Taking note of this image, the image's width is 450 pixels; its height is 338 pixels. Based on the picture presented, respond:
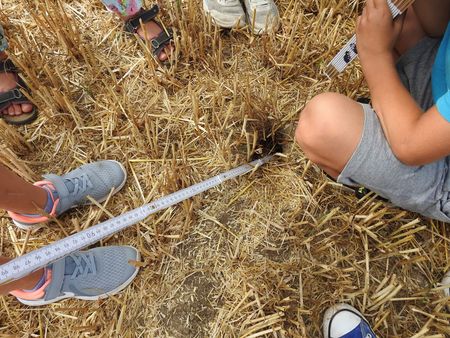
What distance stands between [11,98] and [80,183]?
0.48m

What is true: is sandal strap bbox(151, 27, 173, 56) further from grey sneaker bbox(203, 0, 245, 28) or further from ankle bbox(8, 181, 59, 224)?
ankle bbox(8, 181, 59, 224)

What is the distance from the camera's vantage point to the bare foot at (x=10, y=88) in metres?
1.56

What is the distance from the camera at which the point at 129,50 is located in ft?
5.73

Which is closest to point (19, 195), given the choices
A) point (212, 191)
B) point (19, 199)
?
point (19, 199)

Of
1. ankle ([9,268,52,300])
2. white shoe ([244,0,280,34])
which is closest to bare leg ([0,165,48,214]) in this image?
ankle ([9,268,52,300])

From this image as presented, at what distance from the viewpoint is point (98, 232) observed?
1.29m

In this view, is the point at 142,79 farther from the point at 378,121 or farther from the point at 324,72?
the point at 378,121

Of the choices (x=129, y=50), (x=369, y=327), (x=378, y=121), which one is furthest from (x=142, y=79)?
(x=369, y=327)

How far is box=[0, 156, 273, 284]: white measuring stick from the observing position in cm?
104

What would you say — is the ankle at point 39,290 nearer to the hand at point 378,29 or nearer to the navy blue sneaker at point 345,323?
the navy blue sneaker at point 345,323

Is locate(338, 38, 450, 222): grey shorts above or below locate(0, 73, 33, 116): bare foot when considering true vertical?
below

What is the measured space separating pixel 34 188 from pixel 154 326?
61cm

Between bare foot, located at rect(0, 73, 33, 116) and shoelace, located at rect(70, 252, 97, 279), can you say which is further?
bare foot, located at rect(0, 73, 33, 116)

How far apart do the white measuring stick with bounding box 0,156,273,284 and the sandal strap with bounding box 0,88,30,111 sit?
67 cm
